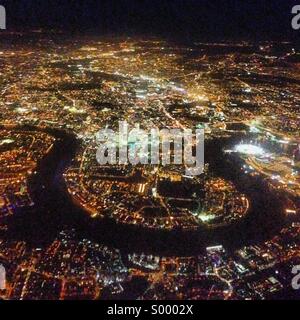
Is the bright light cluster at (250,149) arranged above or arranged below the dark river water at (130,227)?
above

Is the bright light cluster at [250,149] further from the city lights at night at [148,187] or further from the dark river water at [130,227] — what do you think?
the dark river water at [130,227]

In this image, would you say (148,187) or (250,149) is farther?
(250,149)

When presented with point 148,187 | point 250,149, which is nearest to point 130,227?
point 148,187

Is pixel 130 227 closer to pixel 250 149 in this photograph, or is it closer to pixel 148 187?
pixel 148 187

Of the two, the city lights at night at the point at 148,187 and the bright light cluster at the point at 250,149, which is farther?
the bright light cluster at the point at 250,149

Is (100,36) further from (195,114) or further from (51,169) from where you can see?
(51,169)

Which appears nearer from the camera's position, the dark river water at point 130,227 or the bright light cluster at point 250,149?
the dark river water at point 130,227

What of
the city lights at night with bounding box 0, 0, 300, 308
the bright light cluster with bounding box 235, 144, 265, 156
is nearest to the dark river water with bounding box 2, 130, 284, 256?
the city lights at night with bounding box 0, 0, 300, 308

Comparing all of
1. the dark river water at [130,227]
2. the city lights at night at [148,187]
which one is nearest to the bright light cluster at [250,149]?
the city lights at night at [148,187]
